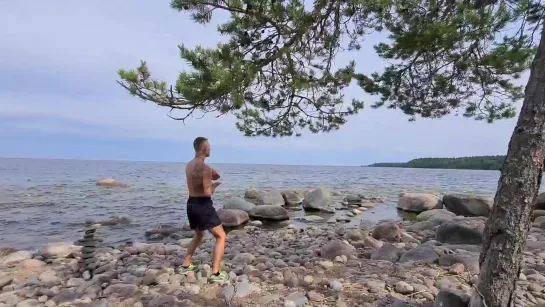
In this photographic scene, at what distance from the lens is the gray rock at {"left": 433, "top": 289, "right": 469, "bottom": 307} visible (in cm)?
329

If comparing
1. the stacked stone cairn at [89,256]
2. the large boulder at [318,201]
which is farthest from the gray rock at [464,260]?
the large boulder at [318,201]

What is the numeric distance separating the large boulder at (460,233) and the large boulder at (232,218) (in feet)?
18.9

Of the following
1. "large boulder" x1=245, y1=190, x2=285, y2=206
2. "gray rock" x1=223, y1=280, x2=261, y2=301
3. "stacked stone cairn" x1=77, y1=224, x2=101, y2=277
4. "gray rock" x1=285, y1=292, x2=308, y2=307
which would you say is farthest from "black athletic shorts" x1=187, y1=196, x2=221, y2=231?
"large boulder" x1=245, y1=190, x2=285, y2=206

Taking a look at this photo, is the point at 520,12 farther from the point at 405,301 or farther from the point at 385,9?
the point at 405,301

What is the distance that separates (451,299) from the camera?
11.0 feet

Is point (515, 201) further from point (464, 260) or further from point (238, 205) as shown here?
point (238, 205)

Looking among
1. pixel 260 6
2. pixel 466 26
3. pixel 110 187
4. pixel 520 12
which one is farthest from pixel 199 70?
pixel 110 187

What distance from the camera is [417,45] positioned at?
4984 mm

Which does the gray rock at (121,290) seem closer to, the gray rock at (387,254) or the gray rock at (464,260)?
the gray rock at (387,254)

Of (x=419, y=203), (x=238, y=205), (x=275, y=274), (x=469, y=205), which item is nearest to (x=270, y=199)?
(x=238, y=205)

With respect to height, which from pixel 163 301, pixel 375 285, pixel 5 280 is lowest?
pixel 5 280

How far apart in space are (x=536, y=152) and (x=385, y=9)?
9.41ft

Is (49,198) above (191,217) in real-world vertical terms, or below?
below

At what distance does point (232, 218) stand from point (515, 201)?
29.4 feet
